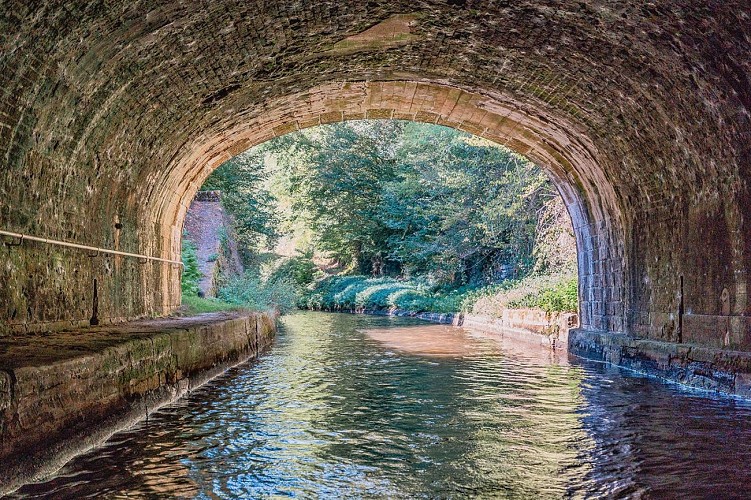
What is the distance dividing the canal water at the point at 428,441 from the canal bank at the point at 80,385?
0.55 ft

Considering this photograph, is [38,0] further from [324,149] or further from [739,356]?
[324,149]

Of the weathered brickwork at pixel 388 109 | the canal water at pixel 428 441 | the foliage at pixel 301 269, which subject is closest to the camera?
the canal water at pixel 428 441

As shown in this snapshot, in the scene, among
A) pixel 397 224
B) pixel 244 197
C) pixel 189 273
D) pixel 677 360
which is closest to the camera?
pixel 677 360

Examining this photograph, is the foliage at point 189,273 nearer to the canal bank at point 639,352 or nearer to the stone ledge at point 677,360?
the canal bank at point 639,352

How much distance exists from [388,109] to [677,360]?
6197 millimetres

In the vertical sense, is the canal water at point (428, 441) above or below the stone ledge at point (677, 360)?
below

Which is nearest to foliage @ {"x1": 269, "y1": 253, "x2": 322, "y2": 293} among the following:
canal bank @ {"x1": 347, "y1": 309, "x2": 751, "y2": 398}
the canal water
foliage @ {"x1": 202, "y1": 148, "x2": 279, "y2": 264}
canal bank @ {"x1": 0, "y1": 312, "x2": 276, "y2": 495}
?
foliage @ {"x1": 202, "y1": 148, "x2": 279, "y2": 264}

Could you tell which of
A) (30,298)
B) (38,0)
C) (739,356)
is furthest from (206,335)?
(739,356)

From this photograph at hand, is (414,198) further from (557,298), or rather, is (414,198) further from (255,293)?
(557,298)

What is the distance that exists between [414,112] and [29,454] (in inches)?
380

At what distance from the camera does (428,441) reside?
6664 millimetres

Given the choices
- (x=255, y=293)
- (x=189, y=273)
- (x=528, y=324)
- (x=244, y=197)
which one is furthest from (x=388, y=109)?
(x=244, y=197)

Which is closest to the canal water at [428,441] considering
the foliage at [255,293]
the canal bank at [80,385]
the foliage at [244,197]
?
the canal bank at [80,385]

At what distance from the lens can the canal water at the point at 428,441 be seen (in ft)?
17.1
